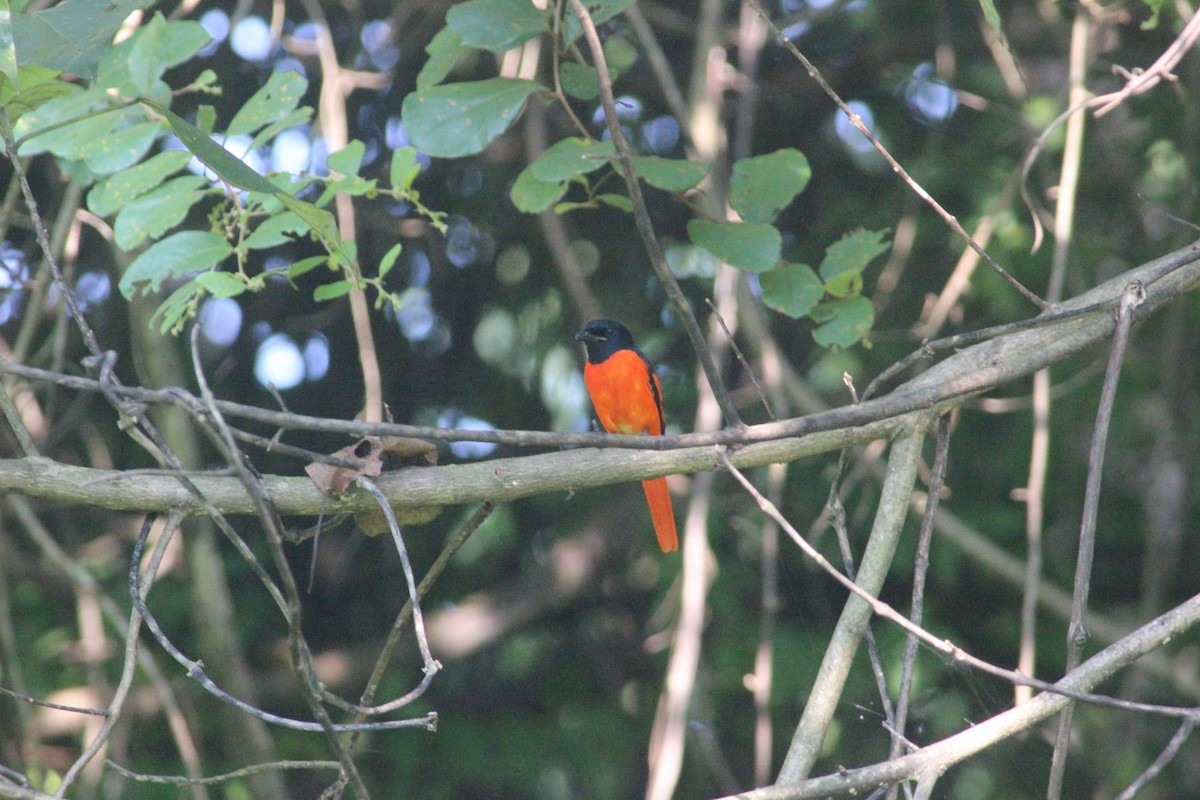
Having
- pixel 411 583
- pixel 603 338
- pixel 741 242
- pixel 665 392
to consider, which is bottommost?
pixel 665 392

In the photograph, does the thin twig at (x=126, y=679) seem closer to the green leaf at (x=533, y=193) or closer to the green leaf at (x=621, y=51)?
the green leaf at (x=533, y=193)

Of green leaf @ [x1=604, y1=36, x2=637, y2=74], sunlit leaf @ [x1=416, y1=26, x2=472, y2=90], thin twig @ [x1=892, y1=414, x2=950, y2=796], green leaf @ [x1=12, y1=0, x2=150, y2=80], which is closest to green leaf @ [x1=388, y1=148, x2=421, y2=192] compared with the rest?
sunlit leaf @ [x1=416, y1=26, x2=472, y2=90]

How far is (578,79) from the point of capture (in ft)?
8.97

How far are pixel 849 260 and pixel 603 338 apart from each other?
190cm

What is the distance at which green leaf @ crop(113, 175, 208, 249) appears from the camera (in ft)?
8.54

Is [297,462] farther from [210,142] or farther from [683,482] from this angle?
[210,142]

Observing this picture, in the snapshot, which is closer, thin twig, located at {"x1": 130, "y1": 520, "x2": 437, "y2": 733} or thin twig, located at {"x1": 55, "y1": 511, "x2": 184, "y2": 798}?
thin twig, located at {"x1": 130, "y1": 520, "x2": 437, "y2": 733}

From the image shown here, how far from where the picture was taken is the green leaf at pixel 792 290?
280 centimetres

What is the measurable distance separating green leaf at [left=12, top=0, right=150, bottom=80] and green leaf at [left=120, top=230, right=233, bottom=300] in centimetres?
47

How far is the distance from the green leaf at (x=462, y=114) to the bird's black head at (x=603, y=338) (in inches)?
78.1

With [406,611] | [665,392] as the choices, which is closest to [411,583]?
[406,611]

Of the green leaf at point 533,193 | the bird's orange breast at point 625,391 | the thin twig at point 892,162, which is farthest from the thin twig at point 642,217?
the bird's orange breast at point 625,391

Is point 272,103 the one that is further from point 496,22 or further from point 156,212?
point 496,22

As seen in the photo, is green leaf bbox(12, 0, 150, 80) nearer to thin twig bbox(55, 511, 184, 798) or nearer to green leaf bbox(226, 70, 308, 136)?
green leaf bbox(226, 70, 308, 136)
